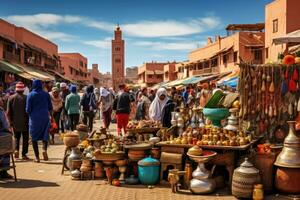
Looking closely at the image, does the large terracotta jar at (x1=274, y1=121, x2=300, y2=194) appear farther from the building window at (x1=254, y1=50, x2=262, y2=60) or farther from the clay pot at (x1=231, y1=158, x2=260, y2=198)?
the building window at (x1=254, y1=50, x2=262, y2=60)

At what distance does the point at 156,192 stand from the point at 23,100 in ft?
13.7

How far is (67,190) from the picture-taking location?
6.34 m

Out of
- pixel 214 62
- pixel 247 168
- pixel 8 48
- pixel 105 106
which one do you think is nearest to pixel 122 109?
pixel 105 106

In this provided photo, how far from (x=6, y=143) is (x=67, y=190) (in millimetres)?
1385

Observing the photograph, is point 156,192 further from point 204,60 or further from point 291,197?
point 204,60

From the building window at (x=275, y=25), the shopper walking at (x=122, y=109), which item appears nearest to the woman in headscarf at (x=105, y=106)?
the shopper walking at (x=122, y=109)

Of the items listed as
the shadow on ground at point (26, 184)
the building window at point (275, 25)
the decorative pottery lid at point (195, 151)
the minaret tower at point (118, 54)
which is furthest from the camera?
the minaret tower at point (118, 54)

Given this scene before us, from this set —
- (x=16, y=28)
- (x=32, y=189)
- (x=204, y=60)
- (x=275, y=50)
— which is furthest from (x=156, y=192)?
(x=204, y=60)

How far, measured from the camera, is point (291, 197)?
5781 mm

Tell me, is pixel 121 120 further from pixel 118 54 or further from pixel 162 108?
pixel 118 54

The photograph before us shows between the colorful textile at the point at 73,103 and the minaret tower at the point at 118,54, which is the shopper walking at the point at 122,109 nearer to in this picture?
the colorful textile at the point at 73,103

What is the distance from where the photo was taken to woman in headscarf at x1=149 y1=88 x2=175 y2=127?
875 centimetres

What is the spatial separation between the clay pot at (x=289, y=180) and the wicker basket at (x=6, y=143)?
4.44 meters

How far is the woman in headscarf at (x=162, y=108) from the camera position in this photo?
8.75m
